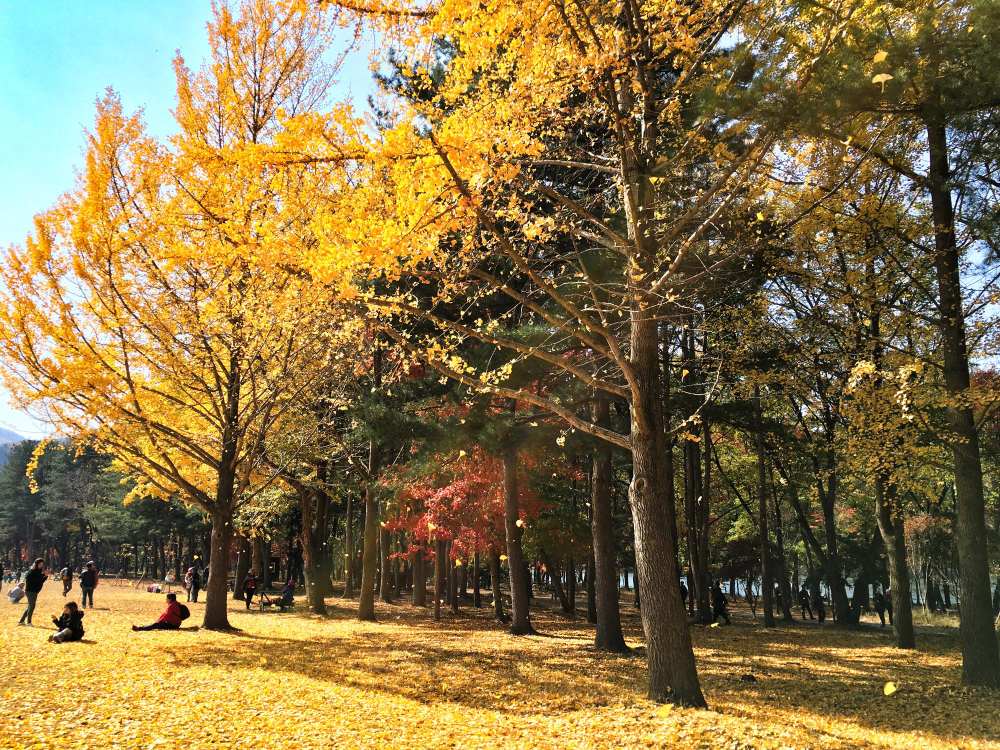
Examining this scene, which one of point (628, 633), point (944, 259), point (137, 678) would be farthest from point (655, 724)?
point (628, 633)

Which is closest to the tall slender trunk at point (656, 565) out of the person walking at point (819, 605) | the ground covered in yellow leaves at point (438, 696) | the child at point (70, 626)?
the ground covered in yellow leaves at point (438, 696)

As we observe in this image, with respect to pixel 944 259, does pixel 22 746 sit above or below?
below

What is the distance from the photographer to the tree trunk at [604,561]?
12.3 meters

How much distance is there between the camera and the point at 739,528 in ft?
96.2

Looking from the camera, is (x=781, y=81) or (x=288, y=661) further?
(x=288, y=661)

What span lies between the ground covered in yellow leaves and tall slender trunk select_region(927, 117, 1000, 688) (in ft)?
1.94

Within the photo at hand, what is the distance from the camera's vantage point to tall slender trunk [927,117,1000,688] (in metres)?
8.38

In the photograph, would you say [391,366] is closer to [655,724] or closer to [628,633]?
[628,633]

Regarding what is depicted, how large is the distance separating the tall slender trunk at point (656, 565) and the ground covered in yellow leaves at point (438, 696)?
1.18ft

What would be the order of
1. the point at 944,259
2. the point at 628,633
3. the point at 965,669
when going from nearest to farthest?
the point at 965,669 < the point at 944,259 < the point at 628,633

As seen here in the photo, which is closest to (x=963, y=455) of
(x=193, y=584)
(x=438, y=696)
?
A: (x=438, y=696)

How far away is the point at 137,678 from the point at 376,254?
20.5 feet

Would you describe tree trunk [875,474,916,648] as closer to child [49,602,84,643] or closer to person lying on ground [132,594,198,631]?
person lying on ground [132,594,198,631]

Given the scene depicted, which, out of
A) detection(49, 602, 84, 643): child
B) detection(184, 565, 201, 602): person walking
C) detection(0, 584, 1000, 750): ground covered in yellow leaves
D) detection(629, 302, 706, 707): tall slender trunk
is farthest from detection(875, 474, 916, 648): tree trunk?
detection(184, 565, 201, 602): person walking
